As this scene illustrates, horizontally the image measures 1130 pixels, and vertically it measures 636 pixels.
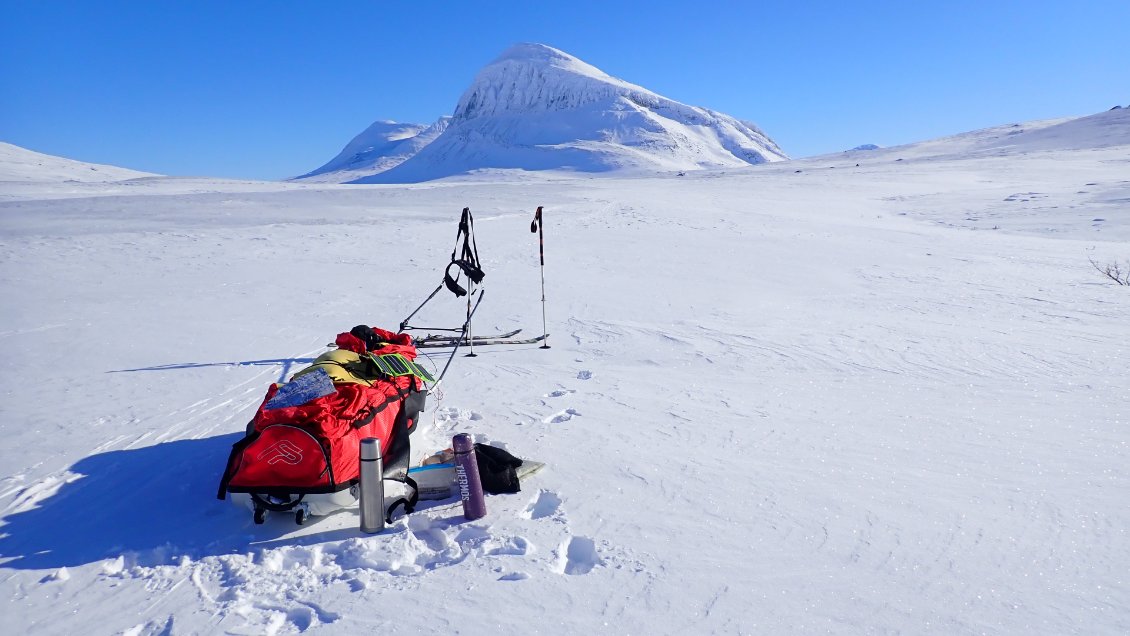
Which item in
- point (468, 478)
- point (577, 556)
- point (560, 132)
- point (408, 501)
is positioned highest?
point (560, 132)

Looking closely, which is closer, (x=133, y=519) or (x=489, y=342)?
(x=133, y=519)

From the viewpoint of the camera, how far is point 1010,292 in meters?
9.44

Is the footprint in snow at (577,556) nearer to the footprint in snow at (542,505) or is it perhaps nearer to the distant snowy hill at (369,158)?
the footprint in snow at (542,505)

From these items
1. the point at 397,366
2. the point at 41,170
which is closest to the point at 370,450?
the point at 397,366

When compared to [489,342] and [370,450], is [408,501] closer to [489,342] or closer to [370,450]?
[370,450]

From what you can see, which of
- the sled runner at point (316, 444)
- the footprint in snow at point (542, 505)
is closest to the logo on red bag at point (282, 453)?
the sled runner at point (316, 444)

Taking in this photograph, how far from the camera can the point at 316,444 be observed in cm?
336

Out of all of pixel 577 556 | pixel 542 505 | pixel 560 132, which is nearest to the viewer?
pixel 577 556

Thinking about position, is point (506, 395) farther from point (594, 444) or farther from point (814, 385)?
point (814, 385)

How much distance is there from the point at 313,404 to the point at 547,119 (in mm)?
118396

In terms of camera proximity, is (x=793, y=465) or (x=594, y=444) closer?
(x=793, y=465)

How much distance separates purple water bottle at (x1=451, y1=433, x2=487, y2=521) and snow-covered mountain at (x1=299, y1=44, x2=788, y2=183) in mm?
82818

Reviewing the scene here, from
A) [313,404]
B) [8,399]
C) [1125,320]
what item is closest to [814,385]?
[313,404]

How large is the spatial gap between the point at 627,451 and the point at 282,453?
2.20 metres
